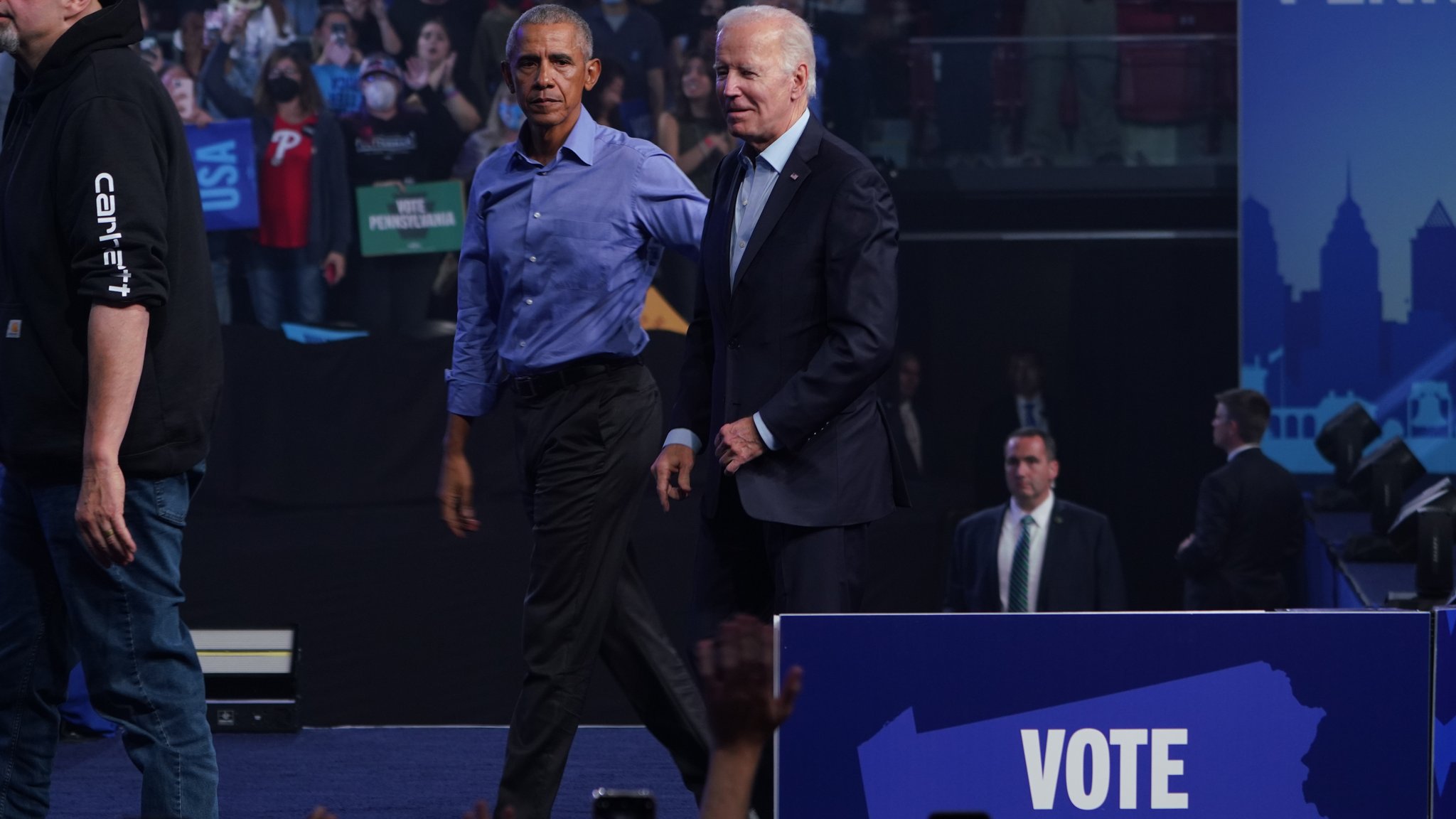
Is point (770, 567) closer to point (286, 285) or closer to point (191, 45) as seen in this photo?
point (286, 285)

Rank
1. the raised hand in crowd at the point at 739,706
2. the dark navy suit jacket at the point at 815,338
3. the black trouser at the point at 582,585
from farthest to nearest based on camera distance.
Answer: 1. the black trouser at the point at 582,585
2. the dark navy suit jacket at the point at 815,338
3. the raised hand in crowd at the point at 739,706

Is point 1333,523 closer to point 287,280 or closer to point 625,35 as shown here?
point 625,35

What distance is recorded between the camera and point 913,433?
6508 millimetres

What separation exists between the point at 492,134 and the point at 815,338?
4017mm

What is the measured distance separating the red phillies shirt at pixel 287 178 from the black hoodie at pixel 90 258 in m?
4.11

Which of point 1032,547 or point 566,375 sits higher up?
point 566,375

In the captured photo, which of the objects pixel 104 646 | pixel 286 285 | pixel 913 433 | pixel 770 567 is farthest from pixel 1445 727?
pixel 286 285

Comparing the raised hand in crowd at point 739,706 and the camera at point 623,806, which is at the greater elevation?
the raised hand in crowd at point 739,706

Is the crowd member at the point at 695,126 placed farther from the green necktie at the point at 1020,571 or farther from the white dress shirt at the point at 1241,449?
the white dress shirt at the point at 1241,449

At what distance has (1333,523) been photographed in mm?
6512

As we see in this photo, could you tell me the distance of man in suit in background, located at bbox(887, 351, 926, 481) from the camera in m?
6.48

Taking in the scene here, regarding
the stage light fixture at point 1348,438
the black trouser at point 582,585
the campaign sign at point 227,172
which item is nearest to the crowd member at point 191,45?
the campaign sign at point 227,172

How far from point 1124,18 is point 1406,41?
1.09m

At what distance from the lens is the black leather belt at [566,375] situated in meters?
3.07
